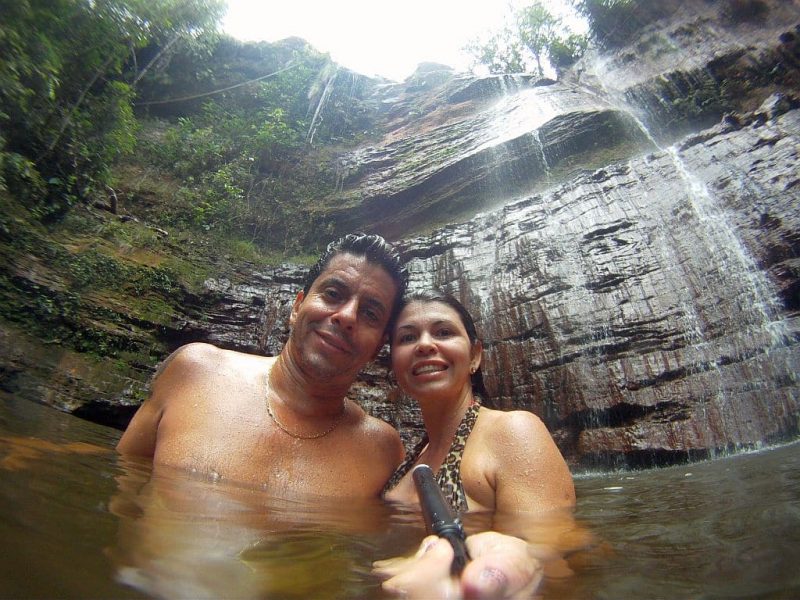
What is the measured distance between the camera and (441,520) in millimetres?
1091

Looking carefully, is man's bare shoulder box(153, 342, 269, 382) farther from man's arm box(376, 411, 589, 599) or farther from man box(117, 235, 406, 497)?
man's arm box(376, 411, 589, 599)

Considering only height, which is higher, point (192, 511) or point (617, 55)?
point (617, 55)

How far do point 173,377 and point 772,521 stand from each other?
2.76 meters

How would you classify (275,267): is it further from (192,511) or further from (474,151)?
(192,511)

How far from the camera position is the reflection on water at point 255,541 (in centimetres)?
85

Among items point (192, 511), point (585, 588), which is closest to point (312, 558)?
point (192, 511)

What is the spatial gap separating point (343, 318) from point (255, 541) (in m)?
1.34

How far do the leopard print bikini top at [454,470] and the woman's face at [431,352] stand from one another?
0.63 feet

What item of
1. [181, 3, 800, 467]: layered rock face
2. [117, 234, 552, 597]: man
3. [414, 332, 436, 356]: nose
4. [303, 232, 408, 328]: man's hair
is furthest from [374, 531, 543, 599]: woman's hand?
[181, 3, 800, 467]: layered rock face

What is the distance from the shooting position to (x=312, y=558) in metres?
1.18

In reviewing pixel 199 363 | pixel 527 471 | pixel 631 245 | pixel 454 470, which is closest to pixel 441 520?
pixel 527 471

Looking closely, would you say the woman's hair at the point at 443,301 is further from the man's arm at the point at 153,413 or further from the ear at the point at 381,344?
the man's arm at the point at 153,413

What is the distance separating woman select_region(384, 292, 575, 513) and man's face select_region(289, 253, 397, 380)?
0.50 ft

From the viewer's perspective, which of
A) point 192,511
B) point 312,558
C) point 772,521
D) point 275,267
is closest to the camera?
point 312,558
